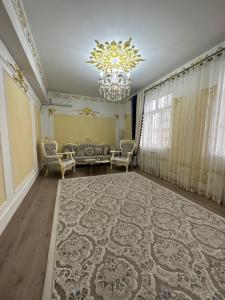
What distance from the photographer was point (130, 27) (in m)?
2.03

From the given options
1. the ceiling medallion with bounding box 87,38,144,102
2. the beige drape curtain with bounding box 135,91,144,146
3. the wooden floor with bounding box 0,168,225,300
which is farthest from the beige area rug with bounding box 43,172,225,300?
the beige drape curtain with bounding box 135,91,144,146

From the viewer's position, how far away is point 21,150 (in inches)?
103

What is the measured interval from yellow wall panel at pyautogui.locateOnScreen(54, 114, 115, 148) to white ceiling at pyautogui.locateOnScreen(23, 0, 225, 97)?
2.58 m

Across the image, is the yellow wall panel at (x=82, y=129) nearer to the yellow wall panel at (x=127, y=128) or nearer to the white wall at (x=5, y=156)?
the yellow wall panel at (x=127, y=128)

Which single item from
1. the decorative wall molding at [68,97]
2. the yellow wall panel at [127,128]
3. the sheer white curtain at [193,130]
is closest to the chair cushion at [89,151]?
the yellow wall panel at [127,128]

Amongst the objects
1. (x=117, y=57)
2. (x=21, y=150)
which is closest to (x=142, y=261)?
(x=21, y=150)

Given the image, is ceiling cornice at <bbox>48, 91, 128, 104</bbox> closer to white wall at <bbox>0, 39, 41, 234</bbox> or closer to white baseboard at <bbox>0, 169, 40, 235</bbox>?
white wall at <bbox>0, 39, 41, 234</bbox>

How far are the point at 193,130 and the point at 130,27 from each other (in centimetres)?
218

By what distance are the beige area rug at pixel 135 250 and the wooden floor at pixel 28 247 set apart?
95 mm

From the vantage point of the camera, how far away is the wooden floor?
1.04m

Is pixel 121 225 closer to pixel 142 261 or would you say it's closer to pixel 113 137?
pixel 142 261

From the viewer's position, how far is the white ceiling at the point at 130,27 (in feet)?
5.53

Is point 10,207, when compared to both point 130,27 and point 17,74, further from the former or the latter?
point 130,27

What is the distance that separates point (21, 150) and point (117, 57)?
101 inches
